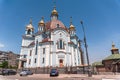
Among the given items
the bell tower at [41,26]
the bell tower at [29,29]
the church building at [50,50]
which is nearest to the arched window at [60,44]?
the church building at [50,50]

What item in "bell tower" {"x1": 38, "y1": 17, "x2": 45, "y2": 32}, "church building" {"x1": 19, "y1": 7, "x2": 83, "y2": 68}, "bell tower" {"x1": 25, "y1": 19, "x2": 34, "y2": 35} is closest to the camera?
"church building" {"x1": 19, "y1": 7, "x2": 83, "y2": 68}

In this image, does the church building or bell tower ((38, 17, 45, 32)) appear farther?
bell tower ((38, 17, 45, 32))

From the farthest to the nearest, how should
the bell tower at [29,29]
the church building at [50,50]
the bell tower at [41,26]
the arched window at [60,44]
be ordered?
the bell tower at [29,29] → the bell tower at [41,26] → the arched window at [60,44] → the church building at [50,50]

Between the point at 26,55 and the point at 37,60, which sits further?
the point at 26,55

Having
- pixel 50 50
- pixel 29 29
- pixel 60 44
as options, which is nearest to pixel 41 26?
pixel 29 29

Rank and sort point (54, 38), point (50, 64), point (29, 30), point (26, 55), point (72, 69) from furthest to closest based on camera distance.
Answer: point (29, 30) < point (26, 55) < point (54, 38) < point (50, 64) < point (72, 69)

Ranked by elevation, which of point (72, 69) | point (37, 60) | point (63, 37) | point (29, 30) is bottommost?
point (72, 69)

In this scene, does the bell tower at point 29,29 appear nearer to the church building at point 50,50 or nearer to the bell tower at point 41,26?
the church building at point 50,50

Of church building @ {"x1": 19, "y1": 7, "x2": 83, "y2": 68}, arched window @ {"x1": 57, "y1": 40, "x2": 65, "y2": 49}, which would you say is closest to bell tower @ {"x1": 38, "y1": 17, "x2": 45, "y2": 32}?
church building @ {"x1": 19, "y1": 7, "x2": 83, "y2": 68}

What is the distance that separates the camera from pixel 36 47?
47688 millimetres

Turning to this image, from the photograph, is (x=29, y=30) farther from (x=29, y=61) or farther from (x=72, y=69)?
(x=72, y=69)

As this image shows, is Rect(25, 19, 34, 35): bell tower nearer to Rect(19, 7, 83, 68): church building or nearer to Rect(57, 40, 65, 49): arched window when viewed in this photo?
Rect(19, 7, 83, 68): church building

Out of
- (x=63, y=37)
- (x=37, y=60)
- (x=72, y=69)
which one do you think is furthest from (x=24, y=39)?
(x=72, y=69)

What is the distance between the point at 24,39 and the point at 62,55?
1931 centimetres
